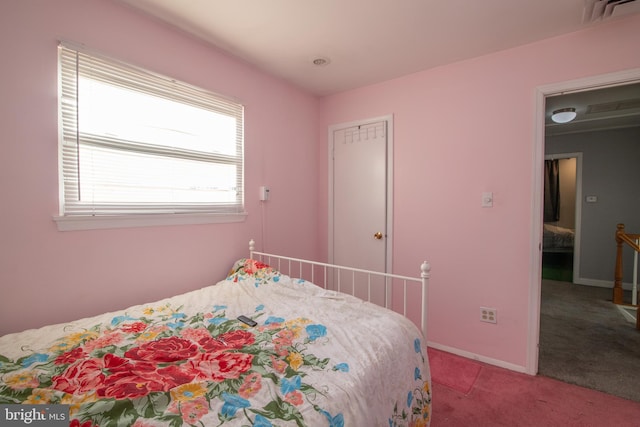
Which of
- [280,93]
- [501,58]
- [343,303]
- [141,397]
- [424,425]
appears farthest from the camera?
[280,93]

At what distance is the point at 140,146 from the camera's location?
5.98 feet

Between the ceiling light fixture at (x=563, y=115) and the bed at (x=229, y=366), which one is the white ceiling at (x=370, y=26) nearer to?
the ceiling light fixture at (x=563, y=115)

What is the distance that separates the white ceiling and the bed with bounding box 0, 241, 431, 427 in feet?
5.40

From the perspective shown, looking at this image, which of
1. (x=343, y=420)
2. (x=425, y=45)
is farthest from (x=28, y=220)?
(x=425, y=45)

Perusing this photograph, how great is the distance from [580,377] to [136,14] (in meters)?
3.89

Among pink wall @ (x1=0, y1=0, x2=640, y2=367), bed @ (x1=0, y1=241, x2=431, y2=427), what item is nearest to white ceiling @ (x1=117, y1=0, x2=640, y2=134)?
pink wall @ (x1=0, y1=0, x2=640, y2=367)

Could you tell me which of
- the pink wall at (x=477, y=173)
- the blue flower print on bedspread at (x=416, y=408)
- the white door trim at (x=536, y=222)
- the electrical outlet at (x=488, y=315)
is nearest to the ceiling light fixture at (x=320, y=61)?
the pink wall at (x=477, y=173)

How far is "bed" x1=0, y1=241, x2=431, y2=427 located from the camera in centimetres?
84

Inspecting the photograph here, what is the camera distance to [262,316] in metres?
1.57

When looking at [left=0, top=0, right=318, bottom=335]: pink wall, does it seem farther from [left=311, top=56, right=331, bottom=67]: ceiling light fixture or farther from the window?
[left=311, top=56, right=331, bottom=67]: ceiling light fixture

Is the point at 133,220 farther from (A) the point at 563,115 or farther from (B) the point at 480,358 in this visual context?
(A) the point at 563,115

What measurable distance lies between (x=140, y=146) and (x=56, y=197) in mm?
525

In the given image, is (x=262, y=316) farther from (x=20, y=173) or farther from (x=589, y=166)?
(x=589, y=166)

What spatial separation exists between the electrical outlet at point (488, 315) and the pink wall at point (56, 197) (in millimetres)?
2030
